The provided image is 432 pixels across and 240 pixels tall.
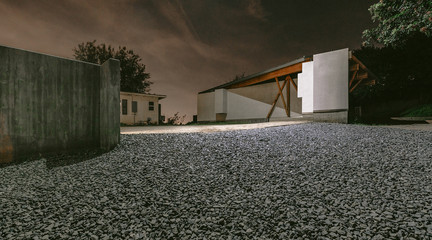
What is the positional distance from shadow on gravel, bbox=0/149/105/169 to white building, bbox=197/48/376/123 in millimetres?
6807

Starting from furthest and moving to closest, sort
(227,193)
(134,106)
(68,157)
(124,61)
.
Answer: (124,61) → (134,106) → (68,157) → (227,193)

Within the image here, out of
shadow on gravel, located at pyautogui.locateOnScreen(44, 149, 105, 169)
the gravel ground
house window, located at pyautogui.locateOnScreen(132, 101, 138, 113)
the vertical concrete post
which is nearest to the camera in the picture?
the gravel ground

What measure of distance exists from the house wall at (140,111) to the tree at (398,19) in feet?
50.3

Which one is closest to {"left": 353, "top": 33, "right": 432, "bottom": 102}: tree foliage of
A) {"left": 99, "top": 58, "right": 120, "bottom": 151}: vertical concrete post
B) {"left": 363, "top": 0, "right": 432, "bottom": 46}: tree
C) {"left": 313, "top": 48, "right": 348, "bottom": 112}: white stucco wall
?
{"left": 363, "top": 0, "right": 432, "bottom": 46}: tree

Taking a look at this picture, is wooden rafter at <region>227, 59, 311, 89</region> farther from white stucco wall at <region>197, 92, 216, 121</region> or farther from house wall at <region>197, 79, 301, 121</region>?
white stucco wall at <region>197, 92, 216, 121</region>

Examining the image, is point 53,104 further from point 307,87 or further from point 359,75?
point 359,75

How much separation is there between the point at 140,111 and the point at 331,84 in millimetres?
14239

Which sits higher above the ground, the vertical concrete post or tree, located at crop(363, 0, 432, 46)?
tree, located at crop(363, 0, 432, 46)

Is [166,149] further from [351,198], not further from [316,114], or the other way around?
[316,114]

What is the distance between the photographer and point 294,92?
36.0ft

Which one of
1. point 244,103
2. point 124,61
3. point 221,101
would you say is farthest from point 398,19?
point 124,61

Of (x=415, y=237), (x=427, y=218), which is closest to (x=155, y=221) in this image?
(x=415, y=237)

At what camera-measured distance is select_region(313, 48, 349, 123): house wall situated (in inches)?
277

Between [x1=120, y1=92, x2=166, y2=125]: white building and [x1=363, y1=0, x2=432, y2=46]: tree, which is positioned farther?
[x1=120, y1=92, x2=166, y2=125]: white building
